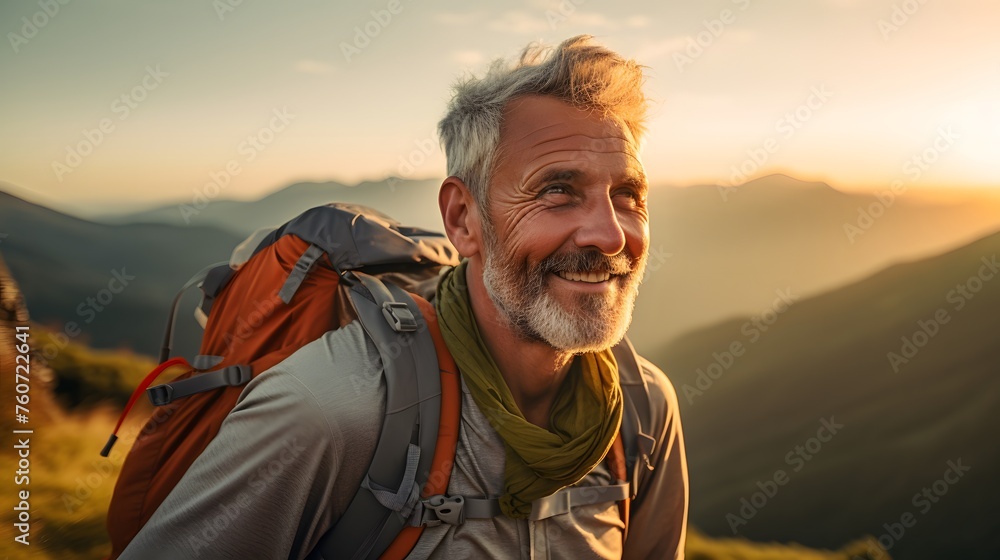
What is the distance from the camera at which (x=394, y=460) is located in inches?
59.6

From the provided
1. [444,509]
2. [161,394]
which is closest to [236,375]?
[161,394]

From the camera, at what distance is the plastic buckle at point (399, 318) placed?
164cm

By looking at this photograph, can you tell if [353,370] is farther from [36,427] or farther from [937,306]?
[937,306]

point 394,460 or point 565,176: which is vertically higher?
point 565,176

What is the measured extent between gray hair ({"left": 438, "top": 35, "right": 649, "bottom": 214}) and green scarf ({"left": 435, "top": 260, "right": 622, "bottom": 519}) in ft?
1.04

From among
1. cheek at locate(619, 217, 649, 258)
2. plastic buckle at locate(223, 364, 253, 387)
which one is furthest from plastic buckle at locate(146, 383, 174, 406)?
cheek at locate(619, 217, 649, 258)

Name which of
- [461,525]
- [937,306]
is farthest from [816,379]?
[461,525]

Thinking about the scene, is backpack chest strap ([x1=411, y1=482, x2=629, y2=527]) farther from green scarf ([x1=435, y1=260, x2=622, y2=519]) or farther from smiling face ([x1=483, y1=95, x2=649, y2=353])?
smiling face ([x1=483, y1=95, x2=649, y2=353])

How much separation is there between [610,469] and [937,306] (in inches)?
199

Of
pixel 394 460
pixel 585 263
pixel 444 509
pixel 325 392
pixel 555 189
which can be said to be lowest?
pixel 444 509

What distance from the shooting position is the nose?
164 centimetres

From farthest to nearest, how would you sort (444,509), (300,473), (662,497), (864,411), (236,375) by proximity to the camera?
(864,411) → (662,497) → (236,375) → (444,509) → (300,473)

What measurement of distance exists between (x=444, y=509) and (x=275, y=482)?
0.38 meters

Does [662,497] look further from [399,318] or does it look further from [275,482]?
[275,482]
